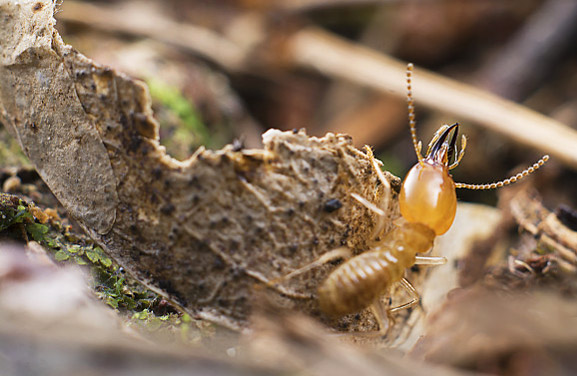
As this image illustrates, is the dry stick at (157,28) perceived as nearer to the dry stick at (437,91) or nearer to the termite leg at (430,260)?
the dry stick at (437,91)

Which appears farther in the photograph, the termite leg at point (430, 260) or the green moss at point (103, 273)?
the termite leg at point (430, 260)

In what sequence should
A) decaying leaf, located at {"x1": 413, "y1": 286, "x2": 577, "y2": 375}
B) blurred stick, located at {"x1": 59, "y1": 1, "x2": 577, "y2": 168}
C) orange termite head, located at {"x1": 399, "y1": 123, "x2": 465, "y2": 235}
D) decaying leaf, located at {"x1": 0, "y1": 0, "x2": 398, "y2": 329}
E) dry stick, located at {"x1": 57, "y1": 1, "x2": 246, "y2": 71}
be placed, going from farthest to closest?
1. dry stick, located at {"x1": 57, "y1": 1, "x2": 246, "y2": 71}
2. blurred stick, located at {"x1": 59, "y1": 1, "x2": 577, "y2": 168}
3. orange termite head, located at {"x1": 399, "y1": 123, "x2": 465, "y2": 235}
4. decaying leaf, located at {"x1": 0, "y1": 0, "x2": 398, "y2": 329}
5. decaying leaf, located at {"x1": 413, "y1": 286, "x2": 577, "y2": 375}

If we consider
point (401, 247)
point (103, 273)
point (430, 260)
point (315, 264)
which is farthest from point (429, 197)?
point (103, 273)

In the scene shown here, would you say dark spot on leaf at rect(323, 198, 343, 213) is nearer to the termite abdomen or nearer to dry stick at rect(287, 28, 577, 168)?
the termite abdomen

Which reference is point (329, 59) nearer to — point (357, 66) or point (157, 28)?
point (357, 66)

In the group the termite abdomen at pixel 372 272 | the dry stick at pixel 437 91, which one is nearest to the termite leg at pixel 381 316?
the termite abdomen at pixel 372 272

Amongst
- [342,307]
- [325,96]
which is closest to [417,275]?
[342,307]

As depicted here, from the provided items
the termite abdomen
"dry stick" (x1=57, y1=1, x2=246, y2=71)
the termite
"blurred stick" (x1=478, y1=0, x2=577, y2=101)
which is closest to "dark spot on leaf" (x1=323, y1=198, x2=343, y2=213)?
the termite

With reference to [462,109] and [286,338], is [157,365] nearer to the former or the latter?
[286,338]
